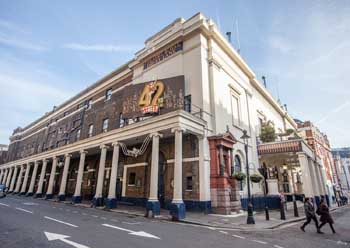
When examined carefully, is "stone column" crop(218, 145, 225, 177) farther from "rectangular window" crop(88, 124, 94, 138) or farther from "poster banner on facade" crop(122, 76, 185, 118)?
"rectangular window" crop(88, 124, 94, 138)

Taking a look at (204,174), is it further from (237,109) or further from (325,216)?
(237,109)

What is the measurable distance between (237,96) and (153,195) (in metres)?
13.6

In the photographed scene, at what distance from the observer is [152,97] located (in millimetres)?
17859


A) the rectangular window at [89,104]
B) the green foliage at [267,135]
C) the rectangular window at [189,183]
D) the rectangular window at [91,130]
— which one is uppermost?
the rectangular window at [89,104]

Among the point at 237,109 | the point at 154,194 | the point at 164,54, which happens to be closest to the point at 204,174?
the point at 154,194

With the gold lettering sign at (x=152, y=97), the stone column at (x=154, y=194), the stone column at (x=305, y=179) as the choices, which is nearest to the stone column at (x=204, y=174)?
the stone column at (x=154, y=194)

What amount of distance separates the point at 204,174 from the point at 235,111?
28.4 ft

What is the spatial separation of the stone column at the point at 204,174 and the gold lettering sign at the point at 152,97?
4661 mm

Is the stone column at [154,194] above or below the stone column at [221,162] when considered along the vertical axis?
below

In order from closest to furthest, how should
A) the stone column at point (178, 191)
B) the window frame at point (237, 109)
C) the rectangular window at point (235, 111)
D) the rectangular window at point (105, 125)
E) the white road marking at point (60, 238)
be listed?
the white road marking at point (60, 238), the stone column at point (178, 191), the window frame at point (237, 109), the rectangular window at point (235, 111), the rectangular window at point (105, 125)

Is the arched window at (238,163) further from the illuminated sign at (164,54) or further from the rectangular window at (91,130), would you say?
the rectangular window at (91,130)

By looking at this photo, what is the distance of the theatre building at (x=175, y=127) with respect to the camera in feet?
46.8

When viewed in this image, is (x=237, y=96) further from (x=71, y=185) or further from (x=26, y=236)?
Answer: (x=71, y=185)

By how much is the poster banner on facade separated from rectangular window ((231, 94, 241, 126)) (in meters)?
6.31
